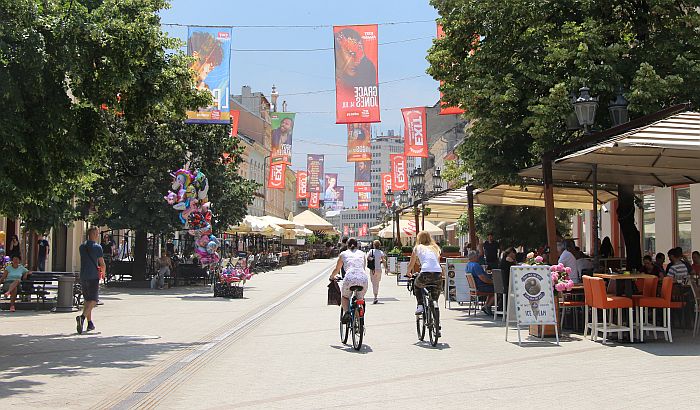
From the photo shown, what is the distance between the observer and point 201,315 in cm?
1827

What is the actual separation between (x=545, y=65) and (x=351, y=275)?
731 cm

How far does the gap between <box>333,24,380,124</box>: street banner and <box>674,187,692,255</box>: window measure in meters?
9.51

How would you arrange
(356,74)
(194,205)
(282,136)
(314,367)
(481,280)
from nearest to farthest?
(314,367)
(481,280)
(356,74)
(194,205)
(282,136)

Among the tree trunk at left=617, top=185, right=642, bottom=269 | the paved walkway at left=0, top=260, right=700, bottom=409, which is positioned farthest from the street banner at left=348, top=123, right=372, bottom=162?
the paved walkway at left=0, top=260, right=700, bottom=409

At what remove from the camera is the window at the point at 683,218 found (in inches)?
941

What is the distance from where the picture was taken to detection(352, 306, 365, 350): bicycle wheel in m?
11.8

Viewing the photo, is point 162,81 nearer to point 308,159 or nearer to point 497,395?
point 497,395

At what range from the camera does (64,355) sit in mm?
11219

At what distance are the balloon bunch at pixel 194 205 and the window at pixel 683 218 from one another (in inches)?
570

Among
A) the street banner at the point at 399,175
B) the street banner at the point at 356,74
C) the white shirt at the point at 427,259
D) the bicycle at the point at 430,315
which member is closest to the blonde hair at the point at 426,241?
the white shirt at the point at 427,259

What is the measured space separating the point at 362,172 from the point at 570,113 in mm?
55087

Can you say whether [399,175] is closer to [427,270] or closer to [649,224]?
[649,224]

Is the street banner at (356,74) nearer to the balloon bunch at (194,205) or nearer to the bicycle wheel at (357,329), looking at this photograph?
the balloon bunch at (194,205)

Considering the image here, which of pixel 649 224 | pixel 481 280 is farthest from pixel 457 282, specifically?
pixel 649 224
